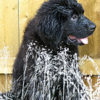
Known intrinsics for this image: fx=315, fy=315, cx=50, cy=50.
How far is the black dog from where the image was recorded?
4027 mm

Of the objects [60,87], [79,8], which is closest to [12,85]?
[60,87]

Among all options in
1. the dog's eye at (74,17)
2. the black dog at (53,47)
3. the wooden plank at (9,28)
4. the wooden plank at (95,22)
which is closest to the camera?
the black dog at (53,47)

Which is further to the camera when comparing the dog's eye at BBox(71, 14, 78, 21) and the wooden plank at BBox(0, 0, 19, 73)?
the wooden plank at BBox(0, 0, 19, 73)

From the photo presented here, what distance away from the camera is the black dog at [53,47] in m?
4.03

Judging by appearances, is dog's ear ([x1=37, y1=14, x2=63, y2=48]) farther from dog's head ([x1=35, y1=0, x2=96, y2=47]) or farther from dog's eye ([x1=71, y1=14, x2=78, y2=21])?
dog's eye ([x1=71, y1=14, x2=78, y2=21])

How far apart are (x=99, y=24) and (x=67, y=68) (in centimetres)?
148

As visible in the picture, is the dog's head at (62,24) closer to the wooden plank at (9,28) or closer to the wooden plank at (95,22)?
the wooden plank at (95,22)

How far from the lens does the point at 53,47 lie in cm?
412

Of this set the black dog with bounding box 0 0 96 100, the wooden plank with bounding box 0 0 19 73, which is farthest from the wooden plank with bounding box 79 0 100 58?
the wooden plank with bounding box 0 0 19 73

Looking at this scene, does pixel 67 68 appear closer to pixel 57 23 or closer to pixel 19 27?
pixel 57 23

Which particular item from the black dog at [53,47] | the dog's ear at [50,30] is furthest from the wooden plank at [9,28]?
the dog's ear at [50,30]

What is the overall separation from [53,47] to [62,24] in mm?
325

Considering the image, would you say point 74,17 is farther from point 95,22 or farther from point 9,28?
point 9,28

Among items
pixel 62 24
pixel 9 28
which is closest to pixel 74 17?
pixel 62 24
